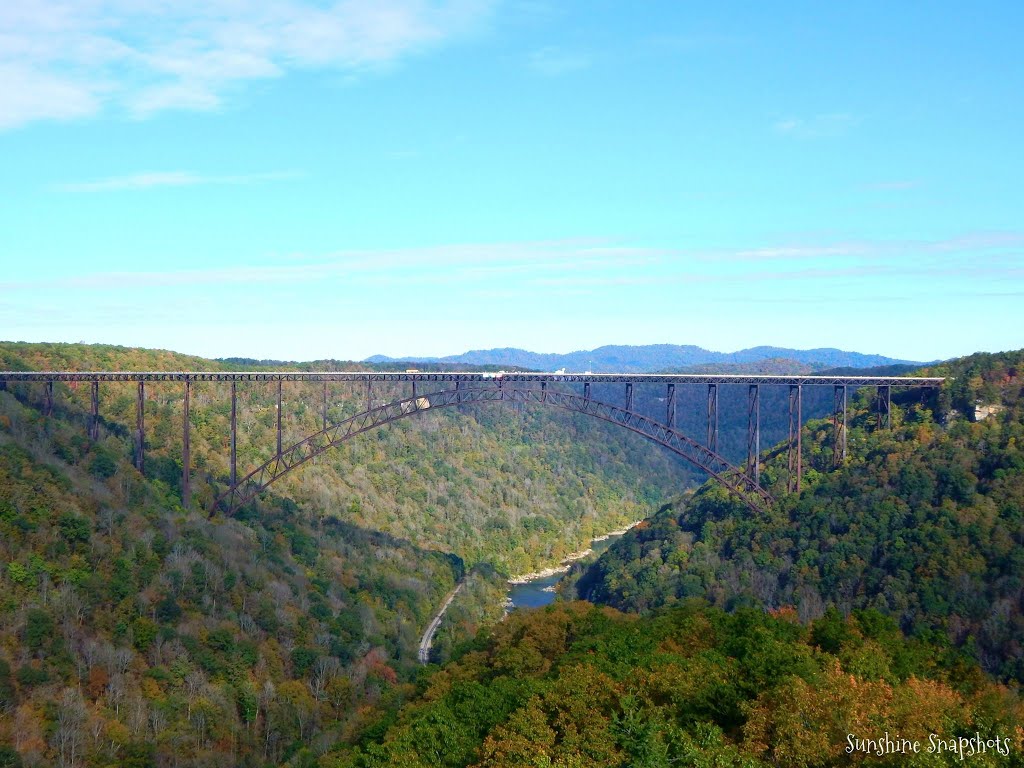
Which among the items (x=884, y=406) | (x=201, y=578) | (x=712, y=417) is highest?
(x=884, y=406)

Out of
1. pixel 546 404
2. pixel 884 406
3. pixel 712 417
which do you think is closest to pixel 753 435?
pixel 712 417

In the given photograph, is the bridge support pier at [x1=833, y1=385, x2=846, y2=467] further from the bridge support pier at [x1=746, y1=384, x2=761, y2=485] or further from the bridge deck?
the bridge support pier at [x1=746, y1=384, x2=761, y2=485]

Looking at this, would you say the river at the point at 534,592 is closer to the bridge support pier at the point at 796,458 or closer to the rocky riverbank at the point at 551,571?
the rocky riverbank at the point at 551,571

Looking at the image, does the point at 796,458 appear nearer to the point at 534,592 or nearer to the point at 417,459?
the point at 534,592

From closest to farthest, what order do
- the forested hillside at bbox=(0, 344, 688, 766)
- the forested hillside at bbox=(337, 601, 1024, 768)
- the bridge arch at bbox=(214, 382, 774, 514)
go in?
the forested hillside at bbox=(337, 601, 1024, 768)
the forested hillside at bbox=(0, 344, 688, 766)
the bridge arch at bbox=(214, 382, 774, 514)

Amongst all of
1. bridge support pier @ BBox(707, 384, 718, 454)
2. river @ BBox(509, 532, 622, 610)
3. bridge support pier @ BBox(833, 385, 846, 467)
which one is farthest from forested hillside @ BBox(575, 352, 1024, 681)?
river @ BBox(509, 532, 622, 610)

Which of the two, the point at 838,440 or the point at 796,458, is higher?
the point at 838,440

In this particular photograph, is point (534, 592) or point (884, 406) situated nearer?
point (884, 406)
